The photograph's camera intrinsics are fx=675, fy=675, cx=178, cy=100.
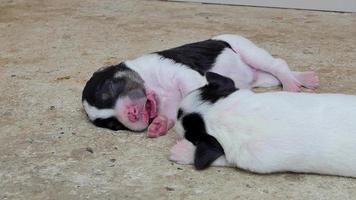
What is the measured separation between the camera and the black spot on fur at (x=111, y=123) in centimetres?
352

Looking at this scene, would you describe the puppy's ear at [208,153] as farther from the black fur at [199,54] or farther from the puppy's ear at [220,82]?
the black fur at [199,54]

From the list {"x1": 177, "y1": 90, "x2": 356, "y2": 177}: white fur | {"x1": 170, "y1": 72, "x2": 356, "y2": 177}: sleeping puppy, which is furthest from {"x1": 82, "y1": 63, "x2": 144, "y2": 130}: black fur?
{"x1": 177, "y1": 90, "x2": 356, "y2": 177}: white fur

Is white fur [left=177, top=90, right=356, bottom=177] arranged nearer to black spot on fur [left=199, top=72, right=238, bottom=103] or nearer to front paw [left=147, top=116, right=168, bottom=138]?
black spot on fur [left=199, top=72, right=238, bottom=103]

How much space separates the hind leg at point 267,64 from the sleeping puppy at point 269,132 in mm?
886

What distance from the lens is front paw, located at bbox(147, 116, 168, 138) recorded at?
3.45 m

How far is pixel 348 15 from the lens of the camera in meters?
6.02

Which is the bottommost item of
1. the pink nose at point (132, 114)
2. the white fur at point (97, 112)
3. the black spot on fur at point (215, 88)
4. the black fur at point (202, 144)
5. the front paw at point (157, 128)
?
the front paw at point (157, 128)

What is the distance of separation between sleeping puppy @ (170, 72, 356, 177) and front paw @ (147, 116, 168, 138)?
0.24m

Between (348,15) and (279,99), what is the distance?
3.21 metres

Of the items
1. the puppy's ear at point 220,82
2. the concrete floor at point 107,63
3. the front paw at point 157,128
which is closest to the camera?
the concrete floor at point 107,63

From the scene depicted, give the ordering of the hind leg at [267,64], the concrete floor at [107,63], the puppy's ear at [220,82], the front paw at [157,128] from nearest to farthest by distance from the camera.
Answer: the concrete floor at [107,63] → the puppy's ear at [220,82] → the front paw at [157,128] → the hind leg at [267,64]

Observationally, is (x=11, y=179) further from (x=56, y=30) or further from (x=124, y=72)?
(x=56, y=30)

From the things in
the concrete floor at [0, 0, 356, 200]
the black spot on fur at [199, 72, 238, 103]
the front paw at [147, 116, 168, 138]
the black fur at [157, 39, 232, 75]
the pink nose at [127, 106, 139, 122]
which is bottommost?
the concrete floor at [0, 0, 356, 200]

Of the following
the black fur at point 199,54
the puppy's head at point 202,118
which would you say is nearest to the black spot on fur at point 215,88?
the puppy's head at point 202,118
